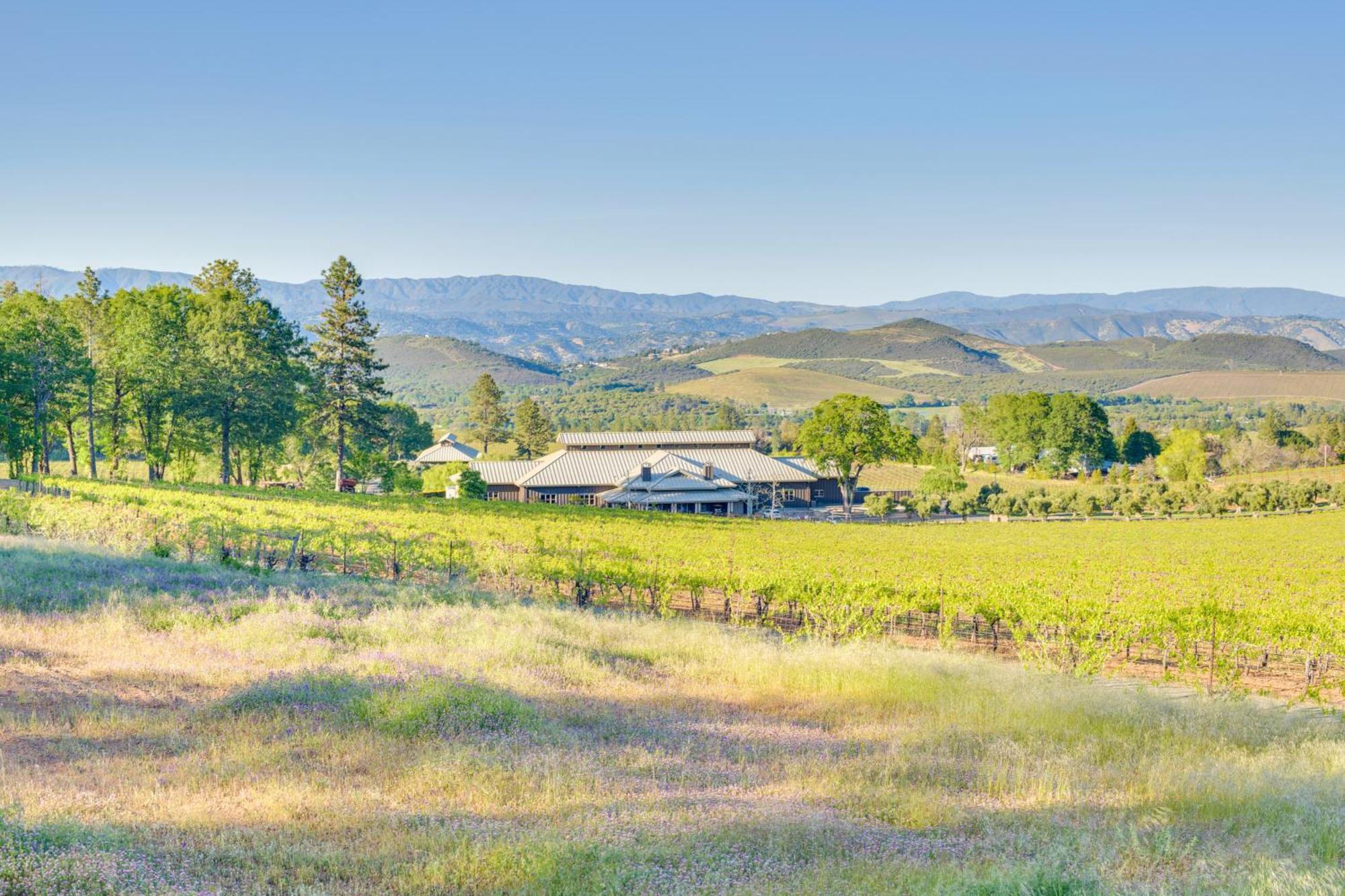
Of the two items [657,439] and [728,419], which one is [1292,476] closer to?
[657,439]

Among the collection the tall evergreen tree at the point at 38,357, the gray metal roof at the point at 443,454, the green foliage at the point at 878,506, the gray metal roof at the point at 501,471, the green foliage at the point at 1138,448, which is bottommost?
the green foliage at the point at 878,506

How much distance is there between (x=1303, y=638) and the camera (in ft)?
62.3

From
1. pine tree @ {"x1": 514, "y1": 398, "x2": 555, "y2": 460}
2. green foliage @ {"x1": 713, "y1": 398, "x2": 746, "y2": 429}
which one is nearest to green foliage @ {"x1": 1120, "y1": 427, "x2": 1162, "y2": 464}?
A: green foliage @ {"x1": 713, "y1": 398, "x2": 746, "y2": 429}

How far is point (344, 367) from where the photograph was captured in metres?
60.1

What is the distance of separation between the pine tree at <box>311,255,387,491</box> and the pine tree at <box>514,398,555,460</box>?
46.6 m

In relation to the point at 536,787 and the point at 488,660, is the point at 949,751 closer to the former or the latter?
the point at 536,787

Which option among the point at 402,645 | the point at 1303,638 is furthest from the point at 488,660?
the point at 1303,638

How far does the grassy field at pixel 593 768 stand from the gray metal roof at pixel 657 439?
70.2m

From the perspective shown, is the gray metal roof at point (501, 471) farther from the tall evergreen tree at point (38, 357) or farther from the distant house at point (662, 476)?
the tall evergreen tree at point (38, 357)

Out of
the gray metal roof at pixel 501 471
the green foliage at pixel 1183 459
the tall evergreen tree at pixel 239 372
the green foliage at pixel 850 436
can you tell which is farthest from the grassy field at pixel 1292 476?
the tall evergreen tree at pixel 239 372

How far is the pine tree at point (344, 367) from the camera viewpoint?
59750 mm

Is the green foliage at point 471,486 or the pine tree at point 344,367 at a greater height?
the pine tree at point 344,367

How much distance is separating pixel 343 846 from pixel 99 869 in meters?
1.56

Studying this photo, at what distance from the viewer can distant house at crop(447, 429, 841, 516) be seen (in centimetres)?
6938
